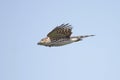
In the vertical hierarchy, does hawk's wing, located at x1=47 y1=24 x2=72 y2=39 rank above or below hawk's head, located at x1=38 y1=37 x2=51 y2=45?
above

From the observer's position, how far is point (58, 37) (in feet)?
54.4

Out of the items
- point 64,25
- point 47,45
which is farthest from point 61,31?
point 47,45

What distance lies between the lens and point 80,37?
48.6 feet

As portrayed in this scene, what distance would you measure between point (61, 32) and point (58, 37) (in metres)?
0.87

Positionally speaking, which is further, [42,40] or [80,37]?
[42,40]

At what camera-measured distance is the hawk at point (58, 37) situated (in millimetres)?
15757

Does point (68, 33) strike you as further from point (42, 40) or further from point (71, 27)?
point (42, 40)

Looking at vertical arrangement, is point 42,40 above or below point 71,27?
below

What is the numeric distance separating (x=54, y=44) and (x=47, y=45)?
2.70 feet

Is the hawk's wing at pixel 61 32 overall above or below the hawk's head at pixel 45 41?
above

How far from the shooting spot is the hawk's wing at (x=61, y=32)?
53.0 ft

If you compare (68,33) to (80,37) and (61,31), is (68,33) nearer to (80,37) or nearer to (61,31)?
(61,31)

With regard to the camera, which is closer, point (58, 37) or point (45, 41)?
point (45, 41)

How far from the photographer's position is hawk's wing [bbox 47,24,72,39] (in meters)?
16.1
